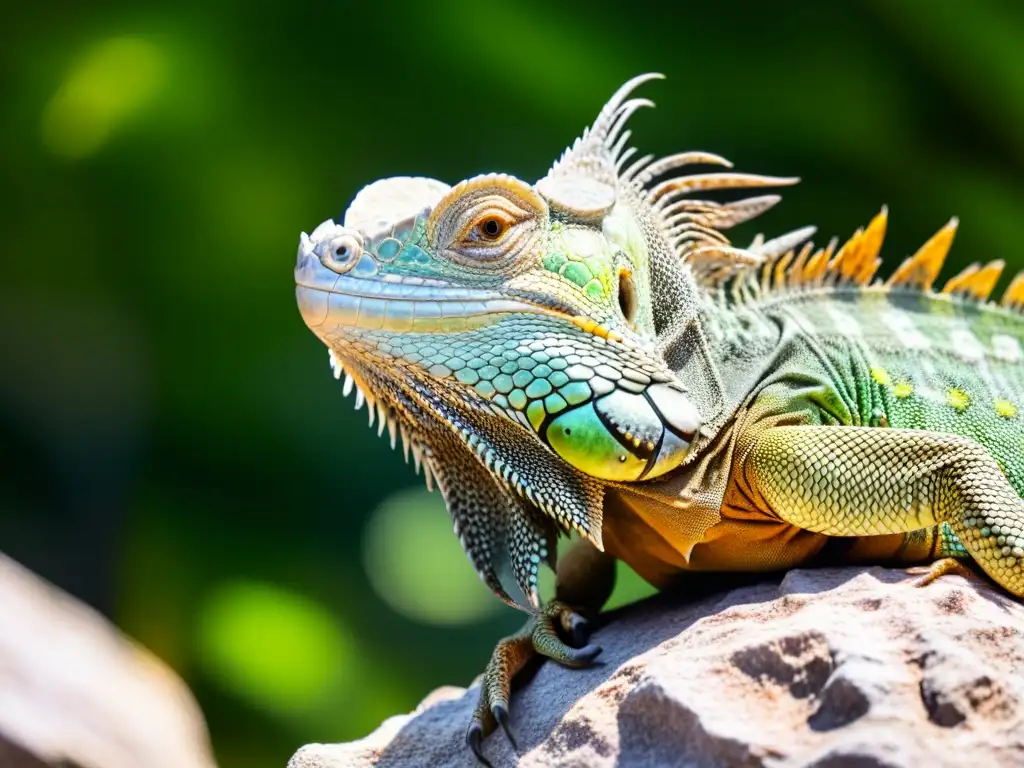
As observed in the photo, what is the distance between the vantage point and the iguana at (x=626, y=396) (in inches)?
81.9

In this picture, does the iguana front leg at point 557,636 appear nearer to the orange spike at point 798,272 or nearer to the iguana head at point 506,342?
the iguana head at point 506,342

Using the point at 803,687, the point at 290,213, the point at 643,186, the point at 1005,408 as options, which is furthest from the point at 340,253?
the point at 290,213

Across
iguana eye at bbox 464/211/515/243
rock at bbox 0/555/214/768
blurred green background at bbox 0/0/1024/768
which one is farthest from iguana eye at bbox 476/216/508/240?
blurred green background at bbox 0/0/1024/768

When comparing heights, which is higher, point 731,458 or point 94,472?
point 731,458

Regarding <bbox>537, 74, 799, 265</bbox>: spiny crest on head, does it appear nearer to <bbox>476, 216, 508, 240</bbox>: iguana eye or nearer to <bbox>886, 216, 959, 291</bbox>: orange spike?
<bbox>476, 216, 508, 240</bbox>: iguana eye

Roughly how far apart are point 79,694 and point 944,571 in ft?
10.2

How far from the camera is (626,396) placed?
207 cm

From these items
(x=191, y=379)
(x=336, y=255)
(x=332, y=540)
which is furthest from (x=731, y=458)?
(x=191, y=379)

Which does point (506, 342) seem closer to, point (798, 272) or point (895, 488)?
point (895, 488)

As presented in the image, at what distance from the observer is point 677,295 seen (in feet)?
8.04

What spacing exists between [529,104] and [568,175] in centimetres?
226

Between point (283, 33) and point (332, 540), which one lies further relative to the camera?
point (332, 540)

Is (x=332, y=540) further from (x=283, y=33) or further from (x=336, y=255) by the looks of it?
(x=336, y=255)

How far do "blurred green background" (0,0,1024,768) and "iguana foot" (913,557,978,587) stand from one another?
215 cm
